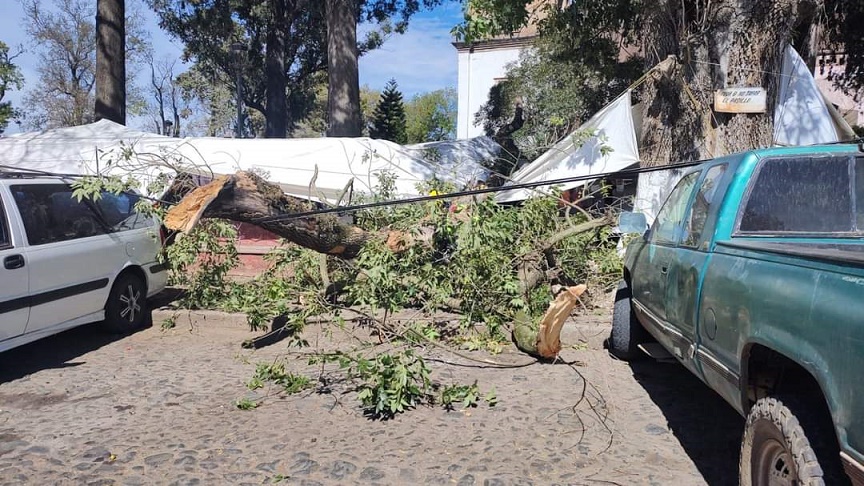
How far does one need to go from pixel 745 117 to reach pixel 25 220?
773cm

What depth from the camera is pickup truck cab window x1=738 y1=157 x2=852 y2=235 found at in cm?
364

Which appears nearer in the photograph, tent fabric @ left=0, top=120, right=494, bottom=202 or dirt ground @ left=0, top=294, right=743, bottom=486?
dirt ground @ left=0, top=294, right=743, bottom=486

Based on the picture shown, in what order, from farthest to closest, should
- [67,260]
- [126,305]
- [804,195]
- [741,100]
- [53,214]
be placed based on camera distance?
1. [741,100]
2. [126,305]
3. [53,214]
4. [67,260]
5. [804,195]

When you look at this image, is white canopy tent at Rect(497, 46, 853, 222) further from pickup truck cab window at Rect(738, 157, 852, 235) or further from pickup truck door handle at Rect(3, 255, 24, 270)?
pickup truck door handle at Rect(3, 255, 24, 270)


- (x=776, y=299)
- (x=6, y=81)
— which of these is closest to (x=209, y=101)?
(x=6, y=81)

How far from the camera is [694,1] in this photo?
26.0ft

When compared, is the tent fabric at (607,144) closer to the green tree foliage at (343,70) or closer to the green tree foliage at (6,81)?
the green tree foliage at (343,70)

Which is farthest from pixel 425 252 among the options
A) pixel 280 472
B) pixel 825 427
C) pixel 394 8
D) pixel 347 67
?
pixel 394 8

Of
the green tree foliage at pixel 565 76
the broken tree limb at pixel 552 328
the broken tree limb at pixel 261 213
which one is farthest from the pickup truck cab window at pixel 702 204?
the green tree foliage at pixel 565 76

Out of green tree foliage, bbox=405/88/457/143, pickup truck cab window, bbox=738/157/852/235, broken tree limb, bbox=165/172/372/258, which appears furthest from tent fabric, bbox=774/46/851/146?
green tree foliage, bbox=405/88/457/143

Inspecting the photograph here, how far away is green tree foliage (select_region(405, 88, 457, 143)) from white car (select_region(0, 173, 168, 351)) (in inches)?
1681

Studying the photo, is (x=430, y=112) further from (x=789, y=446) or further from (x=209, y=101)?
(x=789, y=446)

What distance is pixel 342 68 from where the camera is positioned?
15.4 m

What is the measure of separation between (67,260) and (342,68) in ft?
34.0
